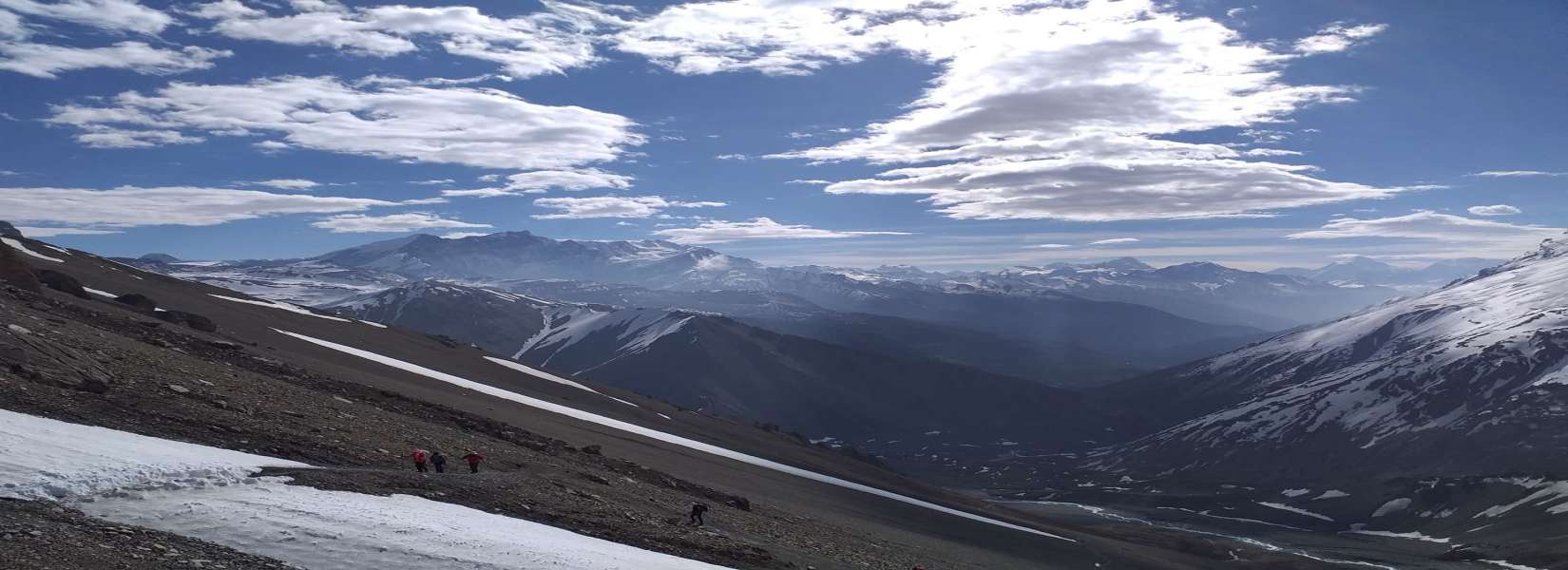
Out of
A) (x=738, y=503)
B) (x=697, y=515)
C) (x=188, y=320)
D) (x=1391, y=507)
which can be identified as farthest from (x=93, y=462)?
(x=1391, y=507)

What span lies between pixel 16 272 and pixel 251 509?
35703 millimetres

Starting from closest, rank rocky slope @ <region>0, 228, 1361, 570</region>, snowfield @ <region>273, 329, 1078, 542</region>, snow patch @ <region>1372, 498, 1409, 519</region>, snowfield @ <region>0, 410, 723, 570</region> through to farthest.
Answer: snowfield @ <region>0, 410, 723, 570</region>, rocky slope @ <region>0, 228, 1361, 570</region>, snowfield @ <region>273, 329, 1078, 542</region>, snow patch @ <region>1372, 498, 1409, 519</region>

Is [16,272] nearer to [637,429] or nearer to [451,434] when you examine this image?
[451,434]

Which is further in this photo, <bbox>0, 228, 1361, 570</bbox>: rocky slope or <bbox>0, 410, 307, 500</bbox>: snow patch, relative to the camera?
<bbox>0, 228, 1361, 570</bbox>: rocky slope

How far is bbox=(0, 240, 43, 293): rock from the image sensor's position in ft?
137

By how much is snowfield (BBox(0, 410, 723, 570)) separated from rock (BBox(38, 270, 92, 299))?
3552 cm

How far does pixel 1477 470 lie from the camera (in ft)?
643

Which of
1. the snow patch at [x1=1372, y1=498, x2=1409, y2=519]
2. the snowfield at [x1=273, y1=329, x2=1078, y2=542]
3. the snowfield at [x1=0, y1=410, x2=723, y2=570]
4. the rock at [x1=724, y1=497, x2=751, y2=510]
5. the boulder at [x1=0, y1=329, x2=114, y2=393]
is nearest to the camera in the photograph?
the snowfield at [x1=0, y1=410, x2=723, y2=570]

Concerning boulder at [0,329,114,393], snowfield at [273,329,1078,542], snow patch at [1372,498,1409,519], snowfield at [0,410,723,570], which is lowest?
snow patch at [1372,498,1409,519]

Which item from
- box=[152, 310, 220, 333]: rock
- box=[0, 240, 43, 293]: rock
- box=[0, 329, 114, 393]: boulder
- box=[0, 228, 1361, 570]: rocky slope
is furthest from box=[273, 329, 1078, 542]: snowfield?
box=[0, 329, 114, 393]: boulder

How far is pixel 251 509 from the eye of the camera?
18.3 m

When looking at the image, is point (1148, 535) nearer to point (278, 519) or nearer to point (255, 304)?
point (255, 304)

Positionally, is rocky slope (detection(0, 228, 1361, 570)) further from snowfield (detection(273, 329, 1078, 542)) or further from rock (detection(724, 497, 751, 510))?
rock (detection(724, 497, 751, 510))

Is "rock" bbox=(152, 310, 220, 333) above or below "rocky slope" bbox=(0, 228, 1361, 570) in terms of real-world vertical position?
above
